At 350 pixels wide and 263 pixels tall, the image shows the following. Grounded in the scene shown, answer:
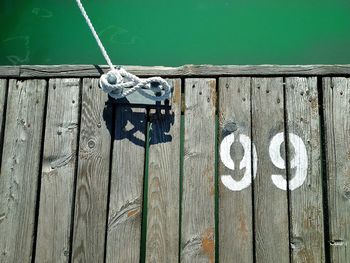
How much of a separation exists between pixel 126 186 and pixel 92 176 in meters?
0.17

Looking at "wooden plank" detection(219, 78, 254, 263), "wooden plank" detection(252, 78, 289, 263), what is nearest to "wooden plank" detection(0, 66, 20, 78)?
"wooden plank" detection(219, 78, 254, 263)

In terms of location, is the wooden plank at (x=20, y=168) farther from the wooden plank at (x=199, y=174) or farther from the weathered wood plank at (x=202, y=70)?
the wooden plank at (x=199, y=174)

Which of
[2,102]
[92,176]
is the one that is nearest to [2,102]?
[2,102]

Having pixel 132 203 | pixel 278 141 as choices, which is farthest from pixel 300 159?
pixel 132 203

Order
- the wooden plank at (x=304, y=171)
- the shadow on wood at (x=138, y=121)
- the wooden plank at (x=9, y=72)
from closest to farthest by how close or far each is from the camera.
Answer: the wooden plank at (x=304, y=171) < the shadow on wood at (x=138, y=121) < the wooden plank at (x=9, y=72)

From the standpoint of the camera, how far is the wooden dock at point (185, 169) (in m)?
1.92

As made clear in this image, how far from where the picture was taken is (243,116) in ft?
6.63

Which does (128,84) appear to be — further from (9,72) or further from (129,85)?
(9,72)

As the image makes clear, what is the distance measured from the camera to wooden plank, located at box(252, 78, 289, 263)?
190 centimetres

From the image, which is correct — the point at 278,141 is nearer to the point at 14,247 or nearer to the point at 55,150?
the point at 55,150

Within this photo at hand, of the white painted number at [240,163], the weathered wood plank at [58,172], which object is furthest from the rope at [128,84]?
the white painted number at [240,163]

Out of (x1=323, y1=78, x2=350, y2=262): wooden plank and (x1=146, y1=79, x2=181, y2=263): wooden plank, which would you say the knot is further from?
(x1=323, y1=78, x2=350, y2=262): wooden plank

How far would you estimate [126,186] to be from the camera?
199 centimetres

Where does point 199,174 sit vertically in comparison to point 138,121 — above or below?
below
